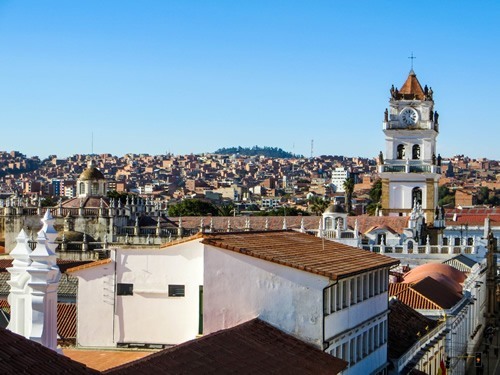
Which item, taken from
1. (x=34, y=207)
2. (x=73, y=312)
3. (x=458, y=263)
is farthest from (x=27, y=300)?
(x=34, y=207)

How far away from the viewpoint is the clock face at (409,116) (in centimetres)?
7975

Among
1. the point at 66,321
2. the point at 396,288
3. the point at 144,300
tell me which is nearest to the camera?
the point at 144,300

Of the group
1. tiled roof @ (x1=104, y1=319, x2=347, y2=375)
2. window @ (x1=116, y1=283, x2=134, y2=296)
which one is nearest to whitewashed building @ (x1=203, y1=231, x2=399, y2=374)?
tiled roof @ (x1=104, y1=319, x2=347, y2=375)

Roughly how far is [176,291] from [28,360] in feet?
32.6

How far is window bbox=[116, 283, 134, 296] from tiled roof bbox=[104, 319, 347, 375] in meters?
2.74

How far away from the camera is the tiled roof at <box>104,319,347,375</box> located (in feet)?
54.1

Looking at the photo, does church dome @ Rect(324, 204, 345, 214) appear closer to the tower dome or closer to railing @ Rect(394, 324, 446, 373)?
the tower dome

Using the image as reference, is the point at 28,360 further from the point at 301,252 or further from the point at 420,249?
the point at 420,249

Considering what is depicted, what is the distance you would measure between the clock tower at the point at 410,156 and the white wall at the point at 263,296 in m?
57.0

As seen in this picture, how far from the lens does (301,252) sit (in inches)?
932

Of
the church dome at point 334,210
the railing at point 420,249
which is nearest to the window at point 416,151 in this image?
the church dome at point 334,210

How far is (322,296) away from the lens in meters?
21.2

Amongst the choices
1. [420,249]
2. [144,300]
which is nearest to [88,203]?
[420,249]

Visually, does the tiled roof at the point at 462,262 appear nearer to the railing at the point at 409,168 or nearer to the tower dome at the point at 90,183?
the railing at the point at 409,168
